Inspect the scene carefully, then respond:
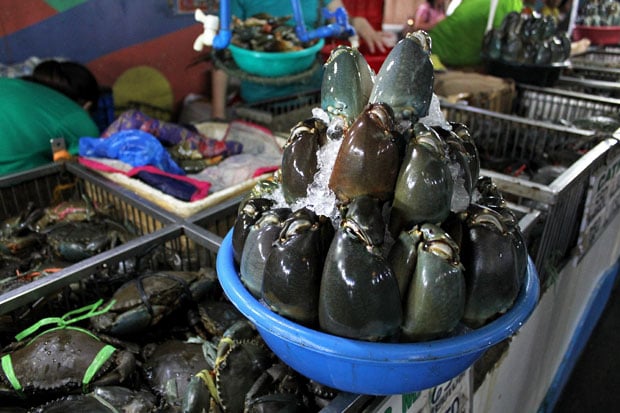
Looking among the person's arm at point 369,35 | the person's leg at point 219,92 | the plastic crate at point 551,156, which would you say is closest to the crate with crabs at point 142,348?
the plastic crate at point 551,156

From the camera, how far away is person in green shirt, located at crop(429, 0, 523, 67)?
208 inches

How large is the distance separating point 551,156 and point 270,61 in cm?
186

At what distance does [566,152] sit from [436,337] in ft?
8.30

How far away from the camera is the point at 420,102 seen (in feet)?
3.27

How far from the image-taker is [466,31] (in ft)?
17.4

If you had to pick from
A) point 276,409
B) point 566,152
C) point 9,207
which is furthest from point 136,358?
point 566,152

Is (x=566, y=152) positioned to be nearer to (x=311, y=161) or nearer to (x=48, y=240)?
(x=311, y=161)

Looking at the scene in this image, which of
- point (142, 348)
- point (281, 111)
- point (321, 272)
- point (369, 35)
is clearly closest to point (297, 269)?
point (321, 272)

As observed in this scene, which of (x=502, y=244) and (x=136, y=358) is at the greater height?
(x=502, y=244)

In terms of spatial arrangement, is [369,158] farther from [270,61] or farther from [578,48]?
[578,48]

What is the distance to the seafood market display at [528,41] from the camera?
387 centimetres

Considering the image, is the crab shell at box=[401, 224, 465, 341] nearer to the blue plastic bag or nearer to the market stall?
the market stall

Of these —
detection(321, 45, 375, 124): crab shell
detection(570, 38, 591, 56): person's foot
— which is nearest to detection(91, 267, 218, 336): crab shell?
detection(321, 45, 375, 124): crab shell

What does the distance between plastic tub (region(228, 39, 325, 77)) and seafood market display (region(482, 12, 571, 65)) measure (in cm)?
206
